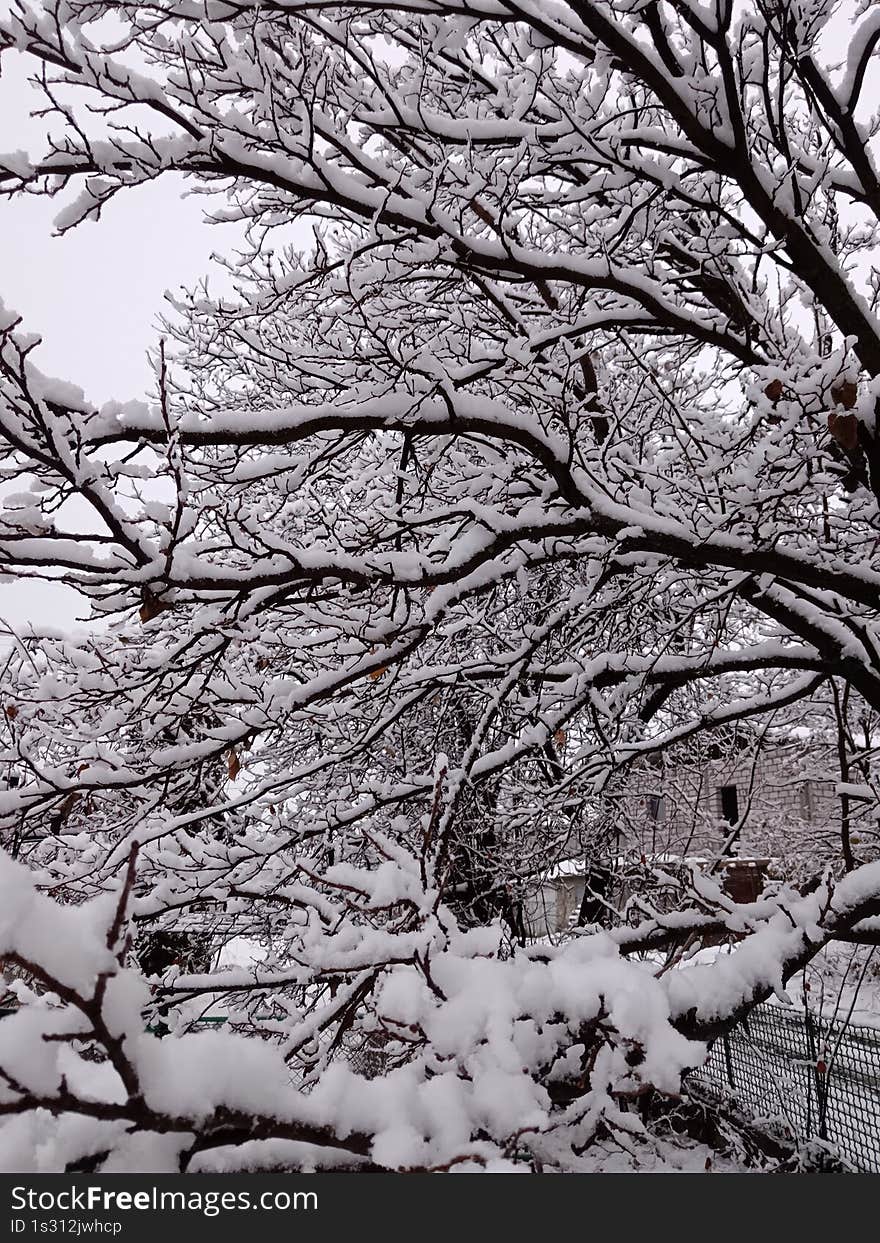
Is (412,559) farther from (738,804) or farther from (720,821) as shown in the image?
(738,804)

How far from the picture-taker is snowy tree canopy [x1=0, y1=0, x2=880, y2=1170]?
1056 mm

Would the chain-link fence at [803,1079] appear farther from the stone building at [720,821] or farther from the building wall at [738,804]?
the building wall at [738,804]

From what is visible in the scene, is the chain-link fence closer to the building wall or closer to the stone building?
the stone building

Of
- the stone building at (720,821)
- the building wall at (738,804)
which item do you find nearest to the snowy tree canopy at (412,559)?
the stone building at (720,821)

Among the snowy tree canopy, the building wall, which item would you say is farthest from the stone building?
the snowy tree canopy

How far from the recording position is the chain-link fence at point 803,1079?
474cm

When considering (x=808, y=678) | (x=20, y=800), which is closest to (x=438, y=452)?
(x=20, y=800)

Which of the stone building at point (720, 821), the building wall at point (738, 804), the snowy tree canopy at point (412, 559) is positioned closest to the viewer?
the snowy tree canopy at point (412, 559)

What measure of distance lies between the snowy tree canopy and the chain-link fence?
1.76 m

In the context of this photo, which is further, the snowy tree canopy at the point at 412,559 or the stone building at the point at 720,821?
the stone building at the point at 720,821

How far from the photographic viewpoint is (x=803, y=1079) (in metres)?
5.47

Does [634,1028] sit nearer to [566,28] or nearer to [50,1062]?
[50,1062]

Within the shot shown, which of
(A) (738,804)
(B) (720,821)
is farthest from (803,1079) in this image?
(A) (738,804)

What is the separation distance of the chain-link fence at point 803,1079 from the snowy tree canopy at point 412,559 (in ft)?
5.77
